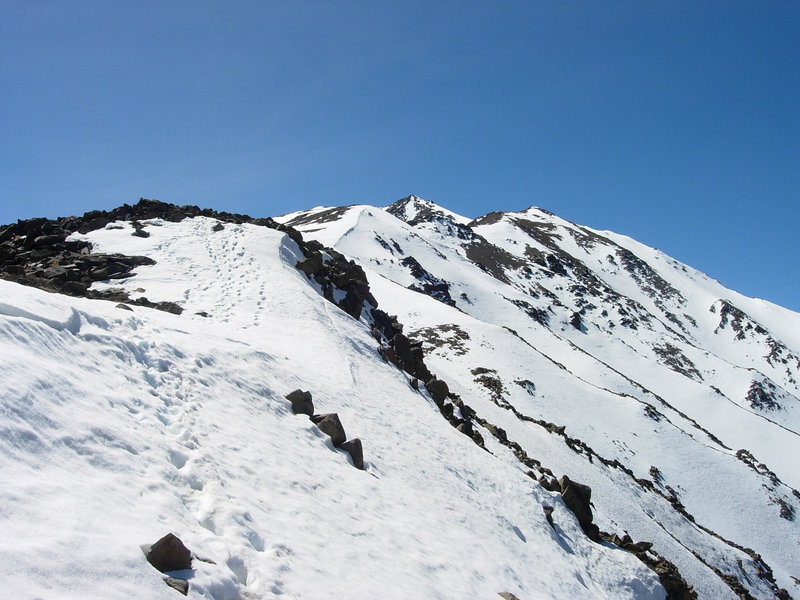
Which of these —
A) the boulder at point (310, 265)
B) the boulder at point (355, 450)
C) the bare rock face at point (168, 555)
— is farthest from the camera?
the boulder at point (310, 265)

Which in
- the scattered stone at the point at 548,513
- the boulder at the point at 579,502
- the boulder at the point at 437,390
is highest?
the boulder at the point at 437,390

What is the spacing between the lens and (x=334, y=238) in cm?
9381

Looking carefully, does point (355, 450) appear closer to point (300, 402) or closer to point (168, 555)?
point (300, 402)

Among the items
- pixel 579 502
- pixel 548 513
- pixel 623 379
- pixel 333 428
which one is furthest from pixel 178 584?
pixel 623 379

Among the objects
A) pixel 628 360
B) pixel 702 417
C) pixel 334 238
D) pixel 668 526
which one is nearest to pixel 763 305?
pixel 628 360

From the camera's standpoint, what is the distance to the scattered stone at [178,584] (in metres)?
5.96

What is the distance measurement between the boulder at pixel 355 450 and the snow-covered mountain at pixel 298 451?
0.04 metres

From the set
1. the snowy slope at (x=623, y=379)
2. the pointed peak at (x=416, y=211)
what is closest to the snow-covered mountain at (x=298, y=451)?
the snowy slope at (x=623, y=379)

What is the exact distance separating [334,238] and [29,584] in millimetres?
90564

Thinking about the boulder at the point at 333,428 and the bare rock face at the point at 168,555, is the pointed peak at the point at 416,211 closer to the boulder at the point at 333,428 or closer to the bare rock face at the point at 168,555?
the boulder at the point at 333,428

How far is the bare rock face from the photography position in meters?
6.17

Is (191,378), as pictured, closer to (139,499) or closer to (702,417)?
(139,499)

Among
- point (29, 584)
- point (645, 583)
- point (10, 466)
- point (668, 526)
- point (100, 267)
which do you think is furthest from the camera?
point (668, 526)

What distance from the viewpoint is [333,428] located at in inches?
551
